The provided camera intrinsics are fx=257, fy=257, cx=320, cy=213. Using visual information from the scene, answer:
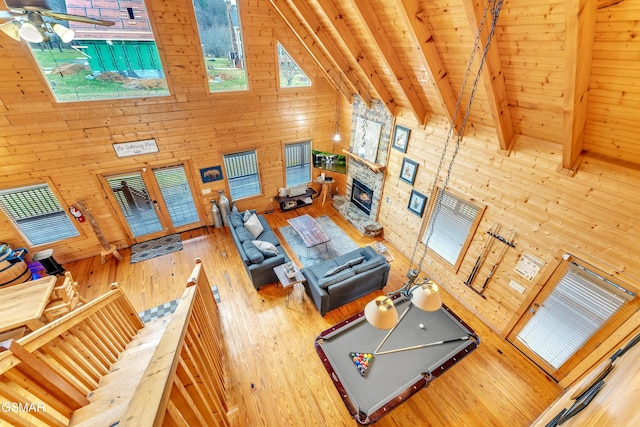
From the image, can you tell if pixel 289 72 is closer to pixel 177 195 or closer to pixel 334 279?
pixel 177 195

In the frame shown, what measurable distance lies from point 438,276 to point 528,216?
2.26 meters

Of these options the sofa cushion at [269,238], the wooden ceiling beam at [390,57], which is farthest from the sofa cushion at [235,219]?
the wooden ceiling beam at [390,57]

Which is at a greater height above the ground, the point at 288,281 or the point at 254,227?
the point at 254,227

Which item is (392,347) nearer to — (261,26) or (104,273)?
(104,273)

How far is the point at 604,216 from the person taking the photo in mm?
3127

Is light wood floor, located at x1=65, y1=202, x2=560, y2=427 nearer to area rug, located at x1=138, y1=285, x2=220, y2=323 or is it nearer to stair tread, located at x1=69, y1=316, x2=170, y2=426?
area rug, located at x1=138, y1=285, x2=220, y2=323

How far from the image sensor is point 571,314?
362 centimetres

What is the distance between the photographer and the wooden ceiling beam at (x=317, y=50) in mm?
5168

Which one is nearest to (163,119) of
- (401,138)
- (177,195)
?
(177,195)

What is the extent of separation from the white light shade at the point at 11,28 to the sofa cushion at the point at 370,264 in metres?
5.46

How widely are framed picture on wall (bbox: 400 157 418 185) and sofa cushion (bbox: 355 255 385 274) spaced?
1.90 meters

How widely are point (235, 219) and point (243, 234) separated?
73 cm

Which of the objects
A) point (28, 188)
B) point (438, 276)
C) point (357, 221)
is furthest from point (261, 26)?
point (438, 276)

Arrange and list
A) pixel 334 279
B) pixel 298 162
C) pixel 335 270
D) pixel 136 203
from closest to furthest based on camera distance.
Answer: pixel 334 279
pixel 335 270
pixel 136 203
pixel 298 162
